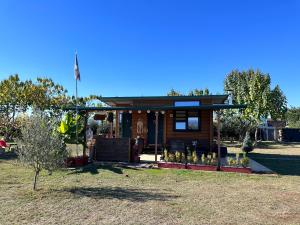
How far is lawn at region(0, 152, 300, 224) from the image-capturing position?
18.8 feet

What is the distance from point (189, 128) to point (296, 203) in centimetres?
972

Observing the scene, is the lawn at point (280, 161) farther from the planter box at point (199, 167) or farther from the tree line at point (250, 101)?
the tree line at point (250, 101)

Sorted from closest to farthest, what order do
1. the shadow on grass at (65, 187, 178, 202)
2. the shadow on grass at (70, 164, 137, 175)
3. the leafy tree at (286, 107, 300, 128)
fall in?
the shadow on grass at (65, 187, 178, 202)
the shadow on grass at (70, 164, 137, 175)
the leafy tree at (286, 107, 300, 128)

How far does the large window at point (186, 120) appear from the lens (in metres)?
16.5

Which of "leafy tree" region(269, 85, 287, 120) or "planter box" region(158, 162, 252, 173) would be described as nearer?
"planter box" region(158, 162, 252, 173)

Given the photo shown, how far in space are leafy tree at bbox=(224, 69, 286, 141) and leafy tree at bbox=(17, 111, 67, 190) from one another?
22282 millimetres

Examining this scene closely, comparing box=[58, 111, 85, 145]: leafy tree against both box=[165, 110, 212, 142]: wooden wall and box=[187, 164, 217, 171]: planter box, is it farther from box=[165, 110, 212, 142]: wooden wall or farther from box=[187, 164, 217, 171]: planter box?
box=[165, 110, 212, 142]: wooden wall

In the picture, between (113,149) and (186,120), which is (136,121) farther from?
(113,149)

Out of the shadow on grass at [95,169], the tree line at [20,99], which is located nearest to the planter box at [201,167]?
the shadow on grass at [95,169]

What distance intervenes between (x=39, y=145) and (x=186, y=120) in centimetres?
1009

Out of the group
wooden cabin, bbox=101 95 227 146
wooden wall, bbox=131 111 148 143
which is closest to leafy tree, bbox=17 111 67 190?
wooden cabin, bbox=101 95 227 146

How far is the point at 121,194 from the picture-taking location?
762cm

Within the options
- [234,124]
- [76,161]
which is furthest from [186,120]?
[234,124]

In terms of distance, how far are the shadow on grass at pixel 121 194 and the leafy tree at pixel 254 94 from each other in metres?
21.4
